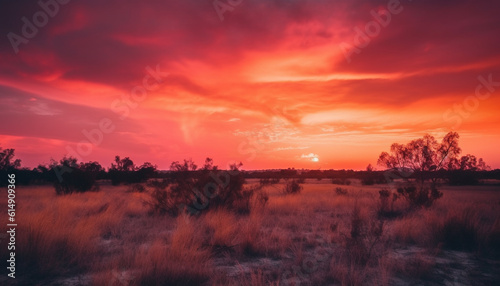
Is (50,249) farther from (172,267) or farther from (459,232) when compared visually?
(459,232)

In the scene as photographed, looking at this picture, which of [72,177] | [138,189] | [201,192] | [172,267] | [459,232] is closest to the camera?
[172,267]

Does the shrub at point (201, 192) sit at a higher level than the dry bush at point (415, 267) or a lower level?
higher

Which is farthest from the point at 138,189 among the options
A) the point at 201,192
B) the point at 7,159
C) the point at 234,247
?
the point at 7,159

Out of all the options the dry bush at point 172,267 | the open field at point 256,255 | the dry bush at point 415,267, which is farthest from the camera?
the dry bush at point 415,267

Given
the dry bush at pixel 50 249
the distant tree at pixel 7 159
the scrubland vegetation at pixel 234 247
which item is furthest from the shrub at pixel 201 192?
the distant tree at pixel 7 159

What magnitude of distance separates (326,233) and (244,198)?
4.75m

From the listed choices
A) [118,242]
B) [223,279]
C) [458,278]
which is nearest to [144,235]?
[118,242]


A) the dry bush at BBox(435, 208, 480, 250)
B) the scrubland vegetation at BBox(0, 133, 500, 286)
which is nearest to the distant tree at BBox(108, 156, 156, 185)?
the scrubland vegetation at BBox(0, 133, 500, 286)

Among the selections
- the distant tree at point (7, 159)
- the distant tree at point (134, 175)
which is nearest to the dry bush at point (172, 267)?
the distant tree at point (134, 175)

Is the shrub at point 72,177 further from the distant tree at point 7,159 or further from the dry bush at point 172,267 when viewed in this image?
the distant tree at point 7,159

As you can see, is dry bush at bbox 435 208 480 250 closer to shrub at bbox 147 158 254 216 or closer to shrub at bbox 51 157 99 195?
shrub at bbox 147 158 254 216

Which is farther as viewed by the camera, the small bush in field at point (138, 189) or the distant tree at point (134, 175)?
the distant tree at point (134, 175)

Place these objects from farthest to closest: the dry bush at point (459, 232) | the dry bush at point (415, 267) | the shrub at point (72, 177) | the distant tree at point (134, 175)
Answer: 1. the distant tree at point (134, 175)
2. the shrub at point (72, 177)
3. the dry bush at point (459, 232)
4. the dry bush at point (415, 267)

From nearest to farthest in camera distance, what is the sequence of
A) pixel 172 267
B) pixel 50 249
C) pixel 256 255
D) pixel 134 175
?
pixel 172 267
pixel 50 249
pixel 256 255
pixel 134 175
